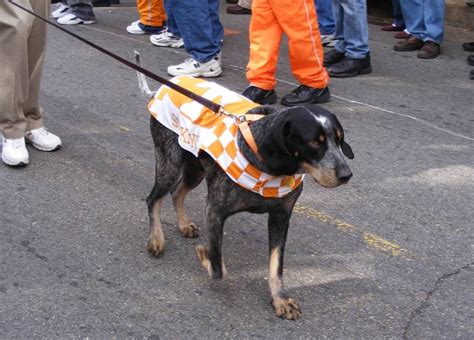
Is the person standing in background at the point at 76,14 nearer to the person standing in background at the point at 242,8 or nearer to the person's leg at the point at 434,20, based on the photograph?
the person standing in background at the point at 242,8

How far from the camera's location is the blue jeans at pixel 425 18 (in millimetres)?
7574

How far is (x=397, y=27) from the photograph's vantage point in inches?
349

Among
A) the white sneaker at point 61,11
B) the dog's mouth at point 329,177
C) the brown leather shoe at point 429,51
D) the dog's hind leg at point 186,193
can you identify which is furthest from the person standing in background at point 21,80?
the brown leather shoe at point 429,51

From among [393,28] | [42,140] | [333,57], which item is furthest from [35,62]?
[393,28]

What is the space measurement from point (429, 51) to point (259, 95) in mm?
2542

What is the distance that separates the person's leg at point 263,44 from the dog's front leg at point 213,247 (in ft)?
8.85

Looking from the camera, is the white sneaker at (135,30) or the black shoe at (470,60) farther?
the white sneaker at (135,30)

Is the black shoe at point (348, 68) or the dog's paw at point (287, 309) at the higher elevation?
the dog's paw at point (287, 309)

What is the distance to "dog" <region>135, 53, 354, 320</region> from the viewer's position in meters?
2.88

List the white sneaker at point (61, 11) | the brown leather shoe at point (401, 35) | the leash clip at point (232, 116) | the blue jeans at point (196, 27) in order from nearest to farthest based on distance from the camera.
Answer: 1. the leash clip at point (232, 116)
2. the blue jeans at point (196, 27)
3. the brown leather shoe at point (401, 35)
4. the white sneaker at point (61, 11)

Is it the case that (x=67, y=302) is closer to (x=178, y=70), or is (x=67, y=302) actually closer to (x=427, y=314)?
(x=427, y=314)

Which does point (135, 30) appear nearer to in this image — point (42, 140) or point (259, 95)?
point (259, 95)

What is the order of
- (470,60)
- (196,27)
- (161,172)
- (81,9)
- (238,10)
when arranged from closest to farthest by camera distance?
(161,172), (196,27), (470,60), (81,9), (238,10)

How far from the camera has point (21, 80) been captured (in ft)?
15.4
